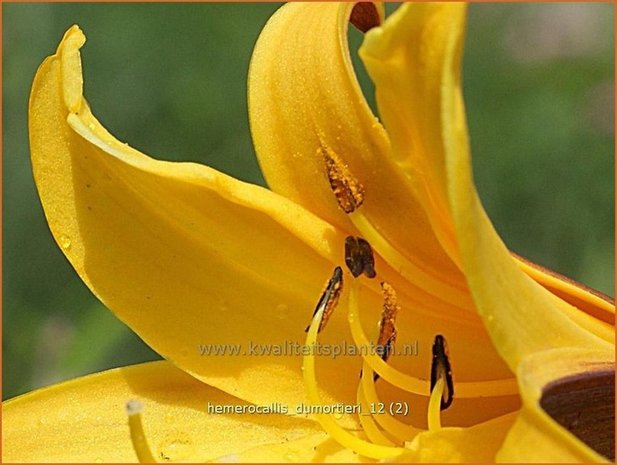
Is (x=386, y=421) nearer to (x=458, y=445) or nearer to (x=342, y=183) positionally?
(x=458, y=445)

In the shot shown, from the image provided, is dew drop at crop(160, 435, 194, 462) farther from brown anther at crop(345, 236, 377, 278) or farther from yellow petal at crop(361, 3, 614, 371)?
yellow petal at crop(361, 3, 614, 371)

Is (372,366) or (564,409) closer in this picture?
(564,409)

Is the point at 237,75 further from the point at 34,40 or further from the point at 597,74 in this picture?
the point at 597,74

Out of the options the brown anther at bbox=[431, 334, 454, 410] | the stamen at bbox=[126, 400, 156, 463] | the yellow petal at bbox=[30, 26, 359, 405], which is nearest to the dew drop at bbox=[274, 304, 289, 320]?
the yellow petal at bbox=[30, 26, 359, 405]

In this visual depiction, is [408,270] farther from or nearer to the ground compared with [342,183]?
nearer to the ground

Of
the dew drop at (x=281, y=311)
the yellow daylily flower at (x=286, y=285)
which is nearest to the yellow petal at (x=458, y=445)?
the yellow daylily flower at (x=286, y=285)

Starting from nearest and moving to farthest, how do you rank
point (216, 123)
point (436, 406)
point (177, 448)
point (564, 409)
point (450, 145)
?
point (450, 145) → point (564, 409) → point (436, 406) → point (177, 448) → point (216, 123)

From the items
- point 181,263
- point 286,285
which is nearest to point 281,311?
point 286,285
